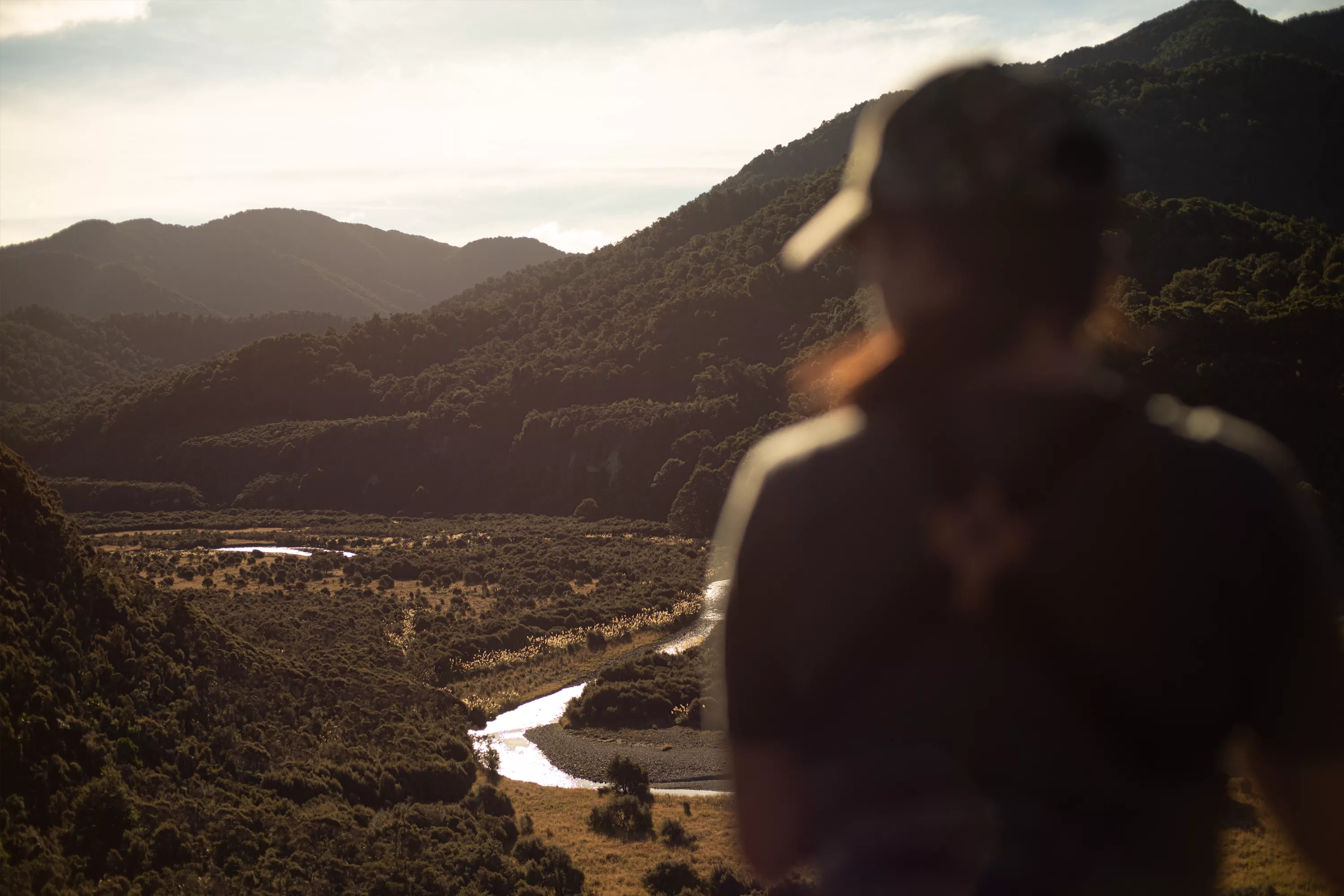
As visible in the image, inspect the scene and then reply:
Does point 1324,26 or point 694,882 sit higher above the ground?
point 1324,26

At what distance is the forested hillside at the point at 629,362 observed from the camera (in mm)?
64875

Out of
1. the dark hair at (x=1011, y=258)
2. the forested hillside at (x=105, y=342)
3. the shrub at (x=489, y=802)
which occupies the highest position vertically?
the forested hillside at (x=105, y=342)

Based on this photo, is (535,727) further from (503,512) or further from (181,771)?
(503,512)

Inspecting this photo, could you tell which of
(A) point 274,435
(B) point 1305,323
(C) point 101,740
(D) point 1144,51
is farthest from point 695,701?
(D) point 1144,51

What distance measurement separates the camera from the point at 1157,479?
140cm

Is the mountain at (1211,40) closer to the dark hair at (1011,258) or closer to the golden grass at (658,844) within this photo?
the golden grass at (658,844)

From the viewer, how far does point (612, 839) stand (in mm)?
20984

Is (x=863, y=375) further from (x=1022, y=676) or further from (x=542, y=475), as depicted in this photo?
(x=542, y=475)

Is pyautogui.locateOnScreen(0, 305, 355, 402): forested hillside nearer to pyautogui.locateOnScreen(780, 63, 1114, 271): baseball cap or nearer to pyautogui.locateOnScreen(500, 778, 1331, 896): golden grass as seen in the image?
pyautogui.locateOnScreen(500, 778, 1331, 896): golden grass

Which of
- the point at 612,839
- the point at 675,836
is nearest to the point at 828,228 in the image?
the point at 675,836

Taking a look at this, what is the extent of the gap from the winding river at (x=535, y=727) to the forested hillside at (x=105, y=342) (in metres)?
91.4

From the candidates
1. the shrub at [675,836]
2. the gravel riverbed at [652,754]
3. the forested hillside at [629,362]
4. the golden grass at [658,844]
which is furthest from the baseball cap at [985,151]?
the forested hillside at [629,362]

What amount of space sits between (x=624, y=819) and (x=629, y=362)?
6436 cm

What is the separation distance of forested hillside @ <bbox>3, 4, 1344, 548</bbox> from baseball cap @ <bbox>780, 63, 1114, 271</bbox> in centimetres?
5092
